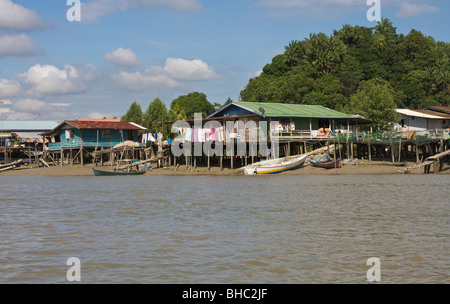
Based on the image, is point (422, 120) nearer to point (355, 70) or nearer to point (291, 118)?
point (291, 118)

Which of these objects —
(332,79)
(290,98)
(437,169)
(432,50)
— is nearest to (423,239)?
(437,169)

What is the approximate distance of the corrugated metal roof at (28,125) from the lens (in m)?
86.1

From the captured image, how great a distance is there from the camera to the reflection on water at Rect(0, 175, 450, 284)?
9461mm

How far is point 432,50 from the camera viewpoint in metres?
92.8

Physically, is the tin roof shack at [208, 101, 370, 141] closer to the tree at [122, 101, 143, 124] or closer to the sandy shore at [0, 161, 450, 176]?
the sandy shore at [0, 161, 450, 176]

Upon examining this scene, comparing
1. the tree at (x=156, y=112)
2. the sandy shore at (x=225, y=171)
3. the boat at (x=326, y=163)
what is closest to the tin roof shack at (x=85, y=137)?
the sandy shore at (x=225, y=171)

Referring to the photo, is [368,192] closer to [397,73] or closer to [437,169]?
[437,169]

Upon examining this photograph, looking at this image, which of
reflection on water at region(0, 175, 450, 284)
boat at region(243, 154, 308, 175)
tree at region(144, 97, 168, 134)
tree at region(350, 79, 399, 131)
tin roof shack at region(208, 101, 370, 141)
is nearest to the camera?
reflection on water at region(0, 175, 450, 284)

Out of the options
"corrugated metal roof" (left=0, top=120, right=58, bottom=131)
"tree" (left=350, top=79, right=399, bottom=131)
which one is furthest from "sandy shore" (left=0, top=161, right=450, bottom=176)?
"corrugated metal roof" (left=0, top=120, right=58, bottom=131)

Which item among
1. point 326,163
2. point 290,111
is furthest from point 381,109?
point 326,163

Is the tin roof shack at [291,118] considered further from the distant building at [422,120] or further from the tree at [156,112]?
the tree at [156,112]

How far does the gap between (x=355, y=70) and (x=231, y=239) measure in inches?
3128

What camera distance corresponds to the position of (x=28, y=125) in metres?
88.3

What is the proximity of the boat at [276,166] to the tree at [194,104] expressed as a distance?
4756 centimetres
